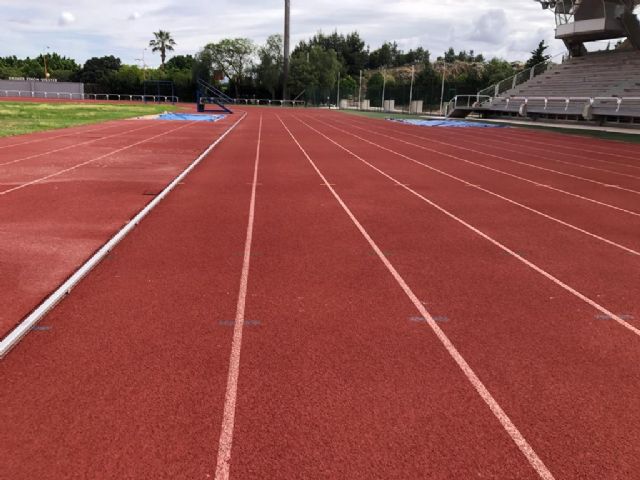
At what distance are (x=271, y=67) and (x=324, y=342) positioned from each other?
253 feet

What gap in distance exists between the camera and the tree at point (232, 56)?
78.5 m

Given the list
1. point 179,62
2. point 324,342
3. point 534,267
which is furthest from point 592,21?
point 179,62

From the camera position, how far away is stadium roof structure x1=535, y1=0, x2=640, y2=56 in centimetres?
3703

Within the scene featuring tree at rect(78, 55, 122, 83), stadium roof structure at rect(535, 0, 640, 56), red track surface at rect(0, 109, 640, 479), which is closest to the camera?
red track surface at rect(0, 109, 640, 479)

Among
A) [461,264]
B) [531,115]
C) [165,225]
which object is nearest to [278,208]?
[165,225]

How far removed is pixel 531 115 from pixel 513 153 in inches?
815

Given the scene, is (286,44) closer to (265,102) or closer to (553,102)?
(265,102)

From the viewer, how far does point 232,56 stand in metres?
78.8

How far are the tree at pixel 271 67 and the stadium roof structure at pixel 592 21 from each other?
1614 inches

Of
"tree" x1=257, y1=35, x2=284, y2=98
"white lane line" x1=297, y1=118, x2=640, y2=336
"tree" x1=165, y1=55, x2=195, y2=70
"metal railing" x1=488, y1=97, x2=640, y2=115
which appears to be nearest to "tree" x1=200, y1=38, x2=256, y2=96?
"tree" x1=257, y1=35, x2=284, y2=98

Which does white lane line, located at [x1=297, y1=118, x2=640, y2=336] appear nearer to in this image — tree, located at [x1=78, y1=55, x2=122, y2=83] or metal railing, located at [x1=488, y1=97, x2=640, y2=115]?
metal railing, located at [x1=488, y1=97, x2=640, y2=115]

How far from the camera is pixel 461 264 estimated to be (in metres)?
5.73

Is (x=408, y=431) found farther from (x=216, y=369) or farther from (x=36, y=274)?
(x=36, y=274)

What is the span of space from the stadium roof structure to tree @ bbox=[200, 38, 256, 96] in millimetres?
46637
